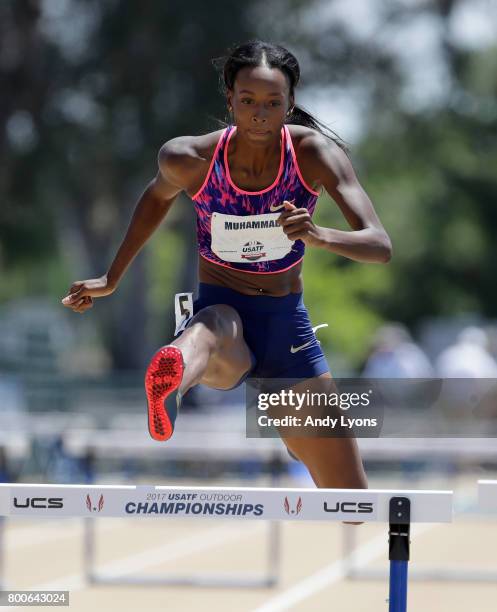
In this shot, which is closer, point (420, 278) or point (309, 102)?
point (309, 102)

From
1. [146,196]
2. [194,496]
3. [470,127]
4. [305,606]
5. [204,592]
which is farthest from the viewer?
[470,127]

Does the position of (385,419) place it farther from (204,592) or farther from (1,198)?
A: (1,198)

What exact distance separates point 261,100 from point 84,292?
0.98 m

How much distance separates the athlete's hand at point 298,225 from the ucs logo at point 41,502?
3.57 ft

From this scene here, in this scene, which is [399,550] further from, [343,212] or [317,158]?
[317,158]

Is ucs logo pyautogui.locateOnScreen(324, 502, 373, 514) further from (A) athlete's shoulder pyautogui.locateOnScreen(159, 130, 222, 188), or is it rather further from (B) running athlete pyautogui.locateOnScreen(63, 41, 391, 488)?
(A) athlete's shoulder pyautogui.locateOnScreen(159, 130, 222, 188)

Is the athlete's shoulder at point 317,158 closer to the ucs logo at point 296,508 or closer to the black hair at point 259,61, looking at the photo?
the black hair at point 259,61

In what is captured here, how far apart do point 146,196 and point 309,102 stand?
687 inches

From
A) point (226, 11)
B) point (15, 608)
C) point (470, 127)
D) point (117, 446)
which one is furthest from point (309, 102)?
point (15, 608)

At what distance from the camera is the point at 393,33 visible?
22703mm

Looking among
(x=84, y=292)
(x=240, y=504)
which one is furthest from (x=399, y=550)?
(x=84, y=292)

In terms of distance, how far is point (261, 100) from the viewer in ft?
13.2

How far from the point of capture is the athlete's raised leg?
3.78 m

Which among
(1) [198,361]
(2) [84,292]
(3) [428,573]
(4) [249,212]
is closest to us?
(1) [198,361]
